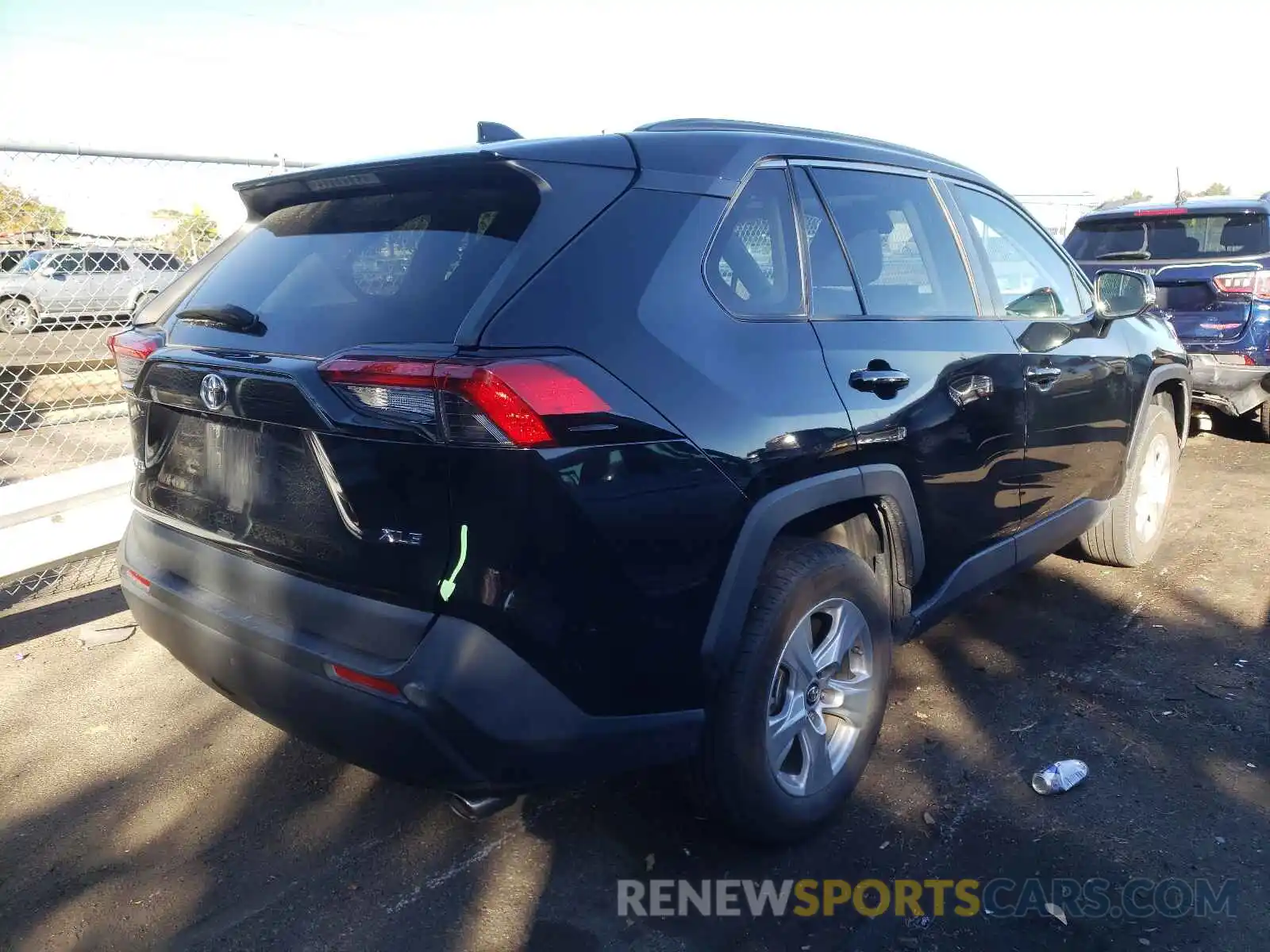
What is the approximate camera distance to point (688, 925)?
2.44 metres

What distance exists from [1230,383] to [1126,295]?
283 centimetres

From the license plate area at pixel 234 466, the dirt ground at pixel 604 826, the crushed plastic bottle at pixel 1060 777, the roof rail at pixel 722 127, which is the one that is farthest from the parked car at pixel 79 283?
the crushed plastic bottle at pixel 1060 777

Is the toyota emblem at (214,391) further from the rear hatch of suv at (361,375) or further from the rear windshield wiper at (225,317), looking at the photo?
the rear windshield wiper at (225,317)

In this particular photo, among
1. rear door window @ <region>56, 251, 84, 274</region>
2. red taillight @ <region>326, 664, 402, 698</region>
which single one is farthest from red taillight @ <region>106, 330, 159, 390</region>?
rear door window @ <region>56, 251, 84, 274</region>

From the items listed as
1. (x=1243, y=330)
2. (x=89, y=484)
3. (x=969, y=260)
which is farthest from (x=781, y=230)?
(x=1243, y=330)

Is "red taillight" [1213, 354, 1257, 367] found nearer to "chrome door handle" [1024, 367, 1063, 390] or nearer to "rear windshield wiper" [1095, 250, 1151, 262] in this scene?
"rear windshield wiper" [1095, 250, 1151, 262]

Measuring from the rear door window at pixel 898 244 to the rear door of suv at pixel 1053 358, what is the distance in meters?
0.18

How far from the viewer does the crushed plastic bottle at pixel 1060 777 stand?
294 centimetres

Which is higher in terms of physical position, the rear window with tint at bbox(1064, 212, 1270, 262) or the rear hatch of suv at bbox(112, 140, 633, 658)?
the rear hatch of suv at bbox(112, 140, 633, 658)

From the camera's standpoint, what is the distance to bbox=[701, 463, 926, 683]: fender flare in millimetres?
2270

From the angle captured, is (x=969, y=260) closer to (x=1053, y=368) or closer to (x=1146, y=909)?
(x=1053, y=368)

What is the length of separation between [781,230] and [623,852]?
1.79 m

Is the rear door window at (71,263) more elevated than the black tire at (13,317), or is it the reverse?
the rear door window at (71,263)

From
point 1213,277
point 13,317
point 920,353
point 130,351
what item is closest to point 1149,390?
point 920,353
